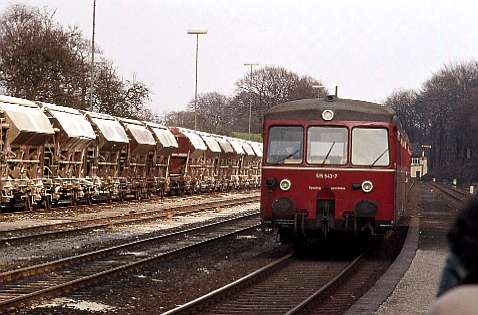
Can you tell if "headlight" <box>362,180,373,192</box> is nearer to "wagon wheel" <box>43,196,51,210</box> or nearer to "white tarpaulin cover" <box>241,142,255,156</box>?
"wagon wheel" <box>43,196,51,210</box>

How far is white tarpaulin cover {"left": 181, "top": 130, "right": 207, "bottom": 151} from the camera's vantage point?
1813 inches

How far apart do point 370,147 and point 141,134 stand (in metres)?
23.6

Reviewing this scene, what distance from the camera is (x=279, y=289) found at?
12.0m

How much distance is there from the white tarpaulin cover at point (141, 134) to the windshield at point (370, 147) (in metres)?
22.5

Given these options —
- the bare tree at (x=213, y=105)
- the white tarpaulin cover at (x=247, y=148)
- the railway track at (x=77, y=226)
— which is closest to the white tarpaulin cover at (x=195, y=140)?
the white tarpaulin cover at (x=247, y=148)

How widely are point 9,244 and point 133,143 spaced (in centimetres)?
2032

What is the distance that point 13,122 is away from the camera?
24797mm

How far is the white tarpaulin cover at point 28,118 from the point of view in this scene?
81.8ft

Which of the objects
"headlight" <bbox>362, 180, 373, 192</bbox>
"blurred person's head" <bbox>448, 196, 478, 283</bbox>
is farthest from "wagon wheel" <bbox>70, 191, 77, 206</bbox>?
"blurred person's head" <bbox>448, 196, 478, 283</bbox>

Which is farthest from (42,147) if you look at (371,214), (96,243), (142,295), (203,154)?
(203,154)

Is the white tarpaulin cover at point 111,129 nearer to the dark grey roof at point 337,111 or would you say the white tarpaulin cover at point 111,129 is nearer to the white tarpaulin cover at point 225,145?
the white tarpaulin cover at point 225,145

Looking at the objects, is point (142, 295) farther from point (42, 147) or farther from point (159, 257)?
point (42, 147)

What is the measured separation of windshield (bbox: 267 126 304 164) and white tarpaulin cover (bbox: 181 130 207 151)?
30.8m

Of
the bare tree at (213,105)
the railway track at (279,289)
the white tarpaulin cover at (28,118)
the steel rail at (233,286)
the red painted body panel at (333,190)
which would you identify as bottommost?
the railway track at (279,289)
